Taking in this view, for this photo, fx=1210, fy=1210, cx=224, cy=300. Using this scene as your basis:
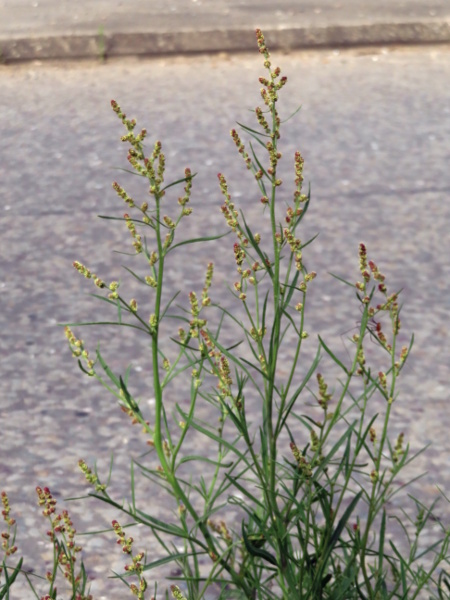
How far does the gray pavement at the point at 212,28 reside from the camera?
7.40m

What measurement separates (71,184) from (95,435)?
7.11 ft

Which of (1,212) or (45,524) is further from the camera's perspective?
(1,212)

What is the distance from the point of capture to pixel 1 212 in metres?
4.95

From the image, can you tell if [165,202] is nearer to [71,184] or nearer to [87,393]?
[71,184]

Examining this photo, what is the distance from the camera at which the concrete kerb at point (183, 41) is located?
7.38 m

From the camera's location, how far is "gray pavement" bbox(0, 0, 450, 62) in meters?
7.40

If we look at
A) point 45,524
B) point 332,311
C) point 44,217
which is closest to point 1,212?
point 44,217

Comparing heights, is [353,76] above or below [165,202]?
above

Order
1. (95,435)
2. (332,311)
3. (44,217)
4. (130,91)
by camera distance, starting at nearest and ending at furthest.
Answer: (95,435) < (332,311) < (44,217) < (130,91)

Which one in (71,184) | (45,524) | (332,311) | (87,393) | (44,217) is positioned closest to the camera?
(45,524)

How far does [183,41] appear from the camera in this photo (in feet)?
24.3

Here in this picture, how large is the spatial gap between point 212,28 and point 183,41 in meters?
0.22

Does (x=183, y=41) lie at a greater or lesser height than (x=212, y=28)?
lesser

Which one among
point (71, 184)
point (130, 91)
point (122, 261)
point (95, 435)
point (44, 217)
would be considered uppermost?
point (130, 91)
